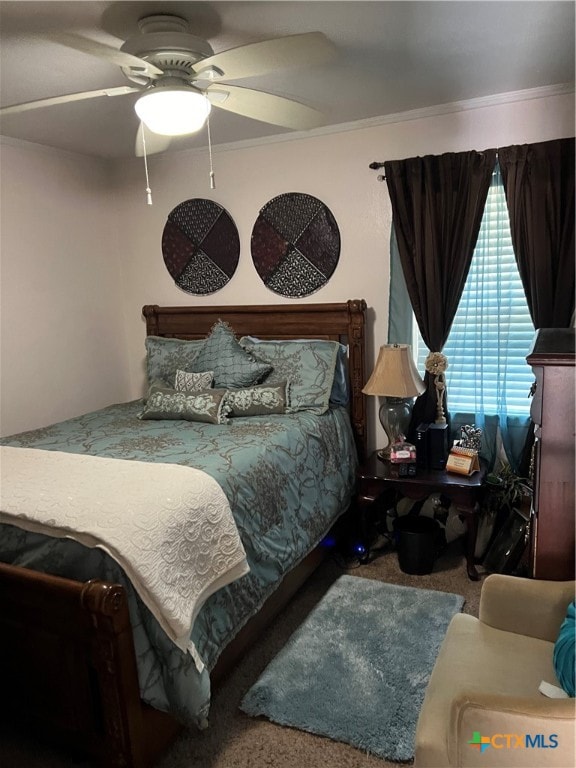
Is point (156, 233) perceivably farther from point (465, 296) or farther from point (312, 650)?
point (312, 650)

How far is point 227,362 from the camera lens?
128 inches

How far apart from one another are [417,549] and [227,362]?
1.47 m

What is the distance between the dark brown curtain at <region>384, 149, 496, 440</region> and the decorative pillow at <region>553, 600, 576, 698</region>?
173 cm

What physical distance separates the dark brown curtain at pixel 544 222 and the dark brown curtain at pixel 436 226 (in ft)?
0.51

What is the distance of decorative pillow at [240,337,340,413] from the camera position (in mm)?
3092

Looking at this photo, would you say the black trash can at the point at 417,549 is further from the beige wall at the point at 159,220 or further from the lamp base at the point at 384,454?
the beige wall at the point at 159,220

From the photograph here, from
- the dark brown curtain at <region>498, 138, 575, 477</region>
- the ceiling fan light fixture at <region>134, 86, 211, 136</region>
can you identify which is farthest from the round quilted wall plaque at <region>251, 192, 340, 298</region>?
the ceiling fan light fixture at <region>134, 86, 211, 136</region>

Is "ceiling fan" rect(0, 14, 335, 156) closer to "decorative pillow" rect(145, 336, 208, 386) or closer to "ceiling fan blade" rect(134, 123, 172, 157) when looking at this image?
"ceiling fan blade" rect(134, 123, 172, 157)

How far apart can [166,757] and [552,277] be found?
2604mm

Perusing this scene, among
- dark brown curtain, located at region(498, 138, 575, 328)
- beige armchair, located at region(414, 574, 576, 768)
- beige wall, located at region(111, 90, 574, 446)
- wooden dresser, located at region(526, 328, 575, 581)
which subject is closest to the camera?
beige armchair, located at region(414, 574, 576, 768)

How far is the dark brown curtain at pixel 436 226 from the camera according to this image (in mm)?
2869

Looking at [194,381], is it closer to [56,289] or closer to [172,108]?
[56,289]

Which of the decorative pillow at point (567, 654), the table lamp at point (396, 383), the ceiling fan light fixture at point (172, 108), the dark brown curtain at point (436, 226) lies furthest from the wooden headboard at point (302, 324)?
the decorative pillow at point (567, 654)

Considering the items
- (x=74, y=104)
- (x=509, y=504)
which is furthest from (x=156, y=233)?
(x=509, y=504)
